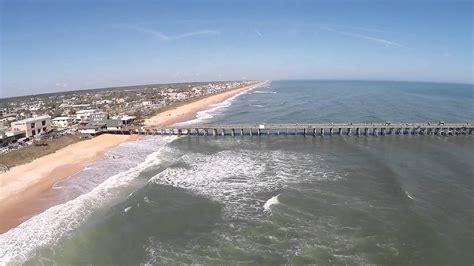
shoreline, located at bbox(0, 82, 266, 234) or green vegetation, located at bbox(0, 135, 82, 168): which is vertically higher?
green vegetation, located at bbox(0, 135, 82, 168)

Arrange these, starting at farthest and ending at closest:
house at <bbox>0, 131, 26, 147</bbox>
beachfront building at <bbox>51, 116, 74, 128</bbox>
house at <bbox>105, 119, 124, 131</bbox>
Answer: beachfront building at <bbox>51, 116, 74, 128</bbox>, house at <bbox>105, 119, 124, 131</bbox>, house at <bbox>0, 131, 26, 147</bbox>

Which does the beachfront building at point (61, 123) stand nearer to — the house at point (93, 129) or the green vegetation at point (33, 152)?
the house at point (93, 129)

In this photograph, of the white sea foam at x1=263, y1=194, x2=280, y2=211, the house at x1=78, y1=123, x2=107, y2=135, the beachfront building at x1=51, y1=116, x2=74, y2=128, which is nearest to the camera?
the white sea foam at x1=263, y1=194, x2=280, y2=211

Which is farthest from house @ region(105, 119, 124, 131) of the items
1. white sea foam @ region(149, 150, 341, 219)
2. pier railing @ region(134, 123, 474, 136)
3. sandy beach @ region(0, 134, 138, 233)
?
white sea foam @ region(149, 150, 341, 219)

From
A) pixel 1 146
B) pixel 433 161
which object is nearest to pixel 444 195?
pixel 433 161

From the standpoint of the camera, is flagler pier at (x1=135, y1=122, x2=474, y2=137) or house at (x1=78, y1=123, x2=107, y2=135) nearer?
flagler pier at (x1=135, y1=122, x2=474, y2=137)

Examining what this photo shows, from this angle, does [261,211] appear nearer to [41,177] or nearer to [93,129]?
[41,177]

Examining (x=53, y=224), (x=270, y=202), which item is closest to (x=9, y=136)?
(x=53, y=224)

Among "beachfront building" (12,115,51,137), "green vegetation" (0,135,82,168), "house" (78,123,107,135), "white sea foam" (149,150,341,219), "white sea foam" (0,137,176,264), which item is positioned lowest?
"white sea foam" (0,137,176,264)

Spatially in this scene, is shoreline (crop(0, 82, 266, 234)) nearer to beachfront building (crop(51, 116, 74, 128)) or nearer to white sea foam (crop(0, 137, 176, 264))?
white sea foam (crop(0, 137, 176, 264))

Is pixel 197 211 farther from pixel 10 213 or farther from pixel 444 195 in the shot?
pixel 444 195
